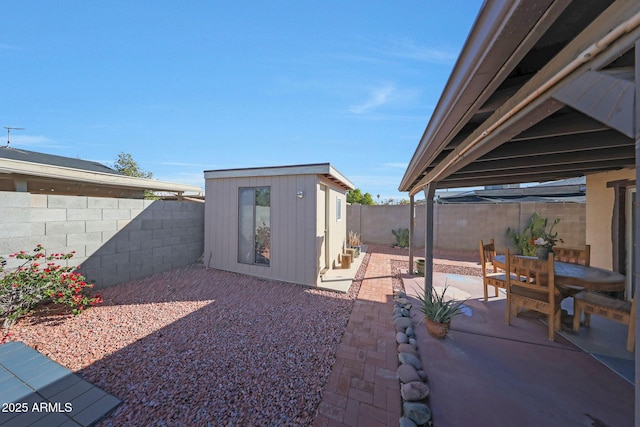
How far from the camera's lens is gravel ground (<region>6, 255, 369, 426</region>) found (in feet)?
6.34

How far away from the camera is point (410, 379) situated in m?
2.18

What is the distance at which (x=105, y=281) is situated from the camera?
4.61 meters

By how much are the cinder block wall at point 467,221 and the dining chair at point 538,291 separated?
6.32 meters

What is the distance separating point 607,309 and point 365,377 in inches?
118

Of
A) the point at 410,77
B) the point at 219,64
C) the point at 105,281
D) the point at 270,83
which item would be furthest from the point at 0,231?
the point at 410,77

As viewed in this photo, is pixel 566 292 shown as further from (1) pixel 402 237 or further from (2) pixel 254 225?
(1) pixel 402 237

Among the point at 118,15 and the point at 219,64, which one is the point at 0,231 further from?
the point at 219,64

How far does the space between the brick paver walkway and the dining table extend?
91.9 inches

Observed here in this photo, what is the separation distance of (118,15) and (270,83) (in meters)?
3.21

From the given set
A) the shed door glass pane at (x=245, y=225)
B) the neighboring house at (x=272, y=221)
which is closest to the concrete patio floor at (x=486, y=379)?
the neighboring house at (x=272, y=221)

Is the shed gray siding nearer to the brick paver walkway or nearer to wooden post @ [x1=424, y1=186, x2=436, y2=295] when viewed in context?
the brick paver walkway

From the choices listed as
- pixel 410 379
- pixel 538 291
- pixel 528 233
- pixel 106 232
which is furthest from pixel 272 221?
pixel 528 233

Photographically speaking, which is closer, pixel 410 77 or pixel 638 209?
pixel 638 209

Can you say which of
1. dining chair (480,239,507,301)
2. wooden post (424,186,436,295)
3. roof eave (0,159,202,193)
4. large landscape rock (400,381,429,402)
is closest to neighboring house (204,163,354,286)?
roof eave (0,159,202,193)
